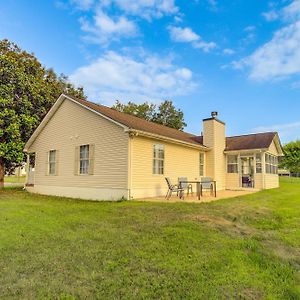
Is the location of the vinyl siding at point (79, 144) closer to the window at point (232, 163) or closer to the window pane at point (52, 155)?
the window pane at point (52, 155)

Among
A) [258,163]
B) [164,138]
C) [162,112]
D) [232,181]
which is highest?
[162,112]

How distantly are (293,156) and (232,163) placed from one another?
76.8 feet

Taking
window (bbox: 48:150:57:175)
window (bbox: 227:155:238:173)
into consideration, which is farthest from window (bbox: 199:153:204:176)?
window (bbox: 48:150:57:175)

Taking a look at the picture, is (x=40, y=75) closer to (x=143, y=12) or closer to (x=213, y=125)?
(x=143, y=12)

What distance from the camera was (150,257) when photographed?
158 inches

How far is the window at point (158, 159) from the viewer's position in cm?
1199

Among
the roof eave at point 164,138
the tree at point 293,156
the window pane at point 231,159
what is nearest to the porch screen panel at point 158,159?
the roof eave at point 164,138

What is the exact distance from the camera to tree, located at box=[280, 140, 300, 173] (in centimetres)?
3600

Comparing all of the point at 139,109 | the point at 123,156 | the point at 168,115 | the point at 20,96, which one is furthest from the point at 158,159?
the point at 168,115

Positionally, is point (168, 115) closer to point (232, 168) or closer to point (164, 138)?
point (232, 168)

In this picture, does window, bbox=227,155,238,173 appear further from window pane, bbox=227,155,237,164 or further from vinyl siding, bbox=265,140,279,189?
vinyl siding, bbox=265,140,279,189

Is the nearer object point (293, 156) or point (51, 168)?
point (51, 168)

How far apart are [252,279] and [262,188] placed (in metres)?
14.4

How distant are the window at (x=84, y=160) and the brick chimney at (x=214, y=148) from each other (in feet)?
24.8
